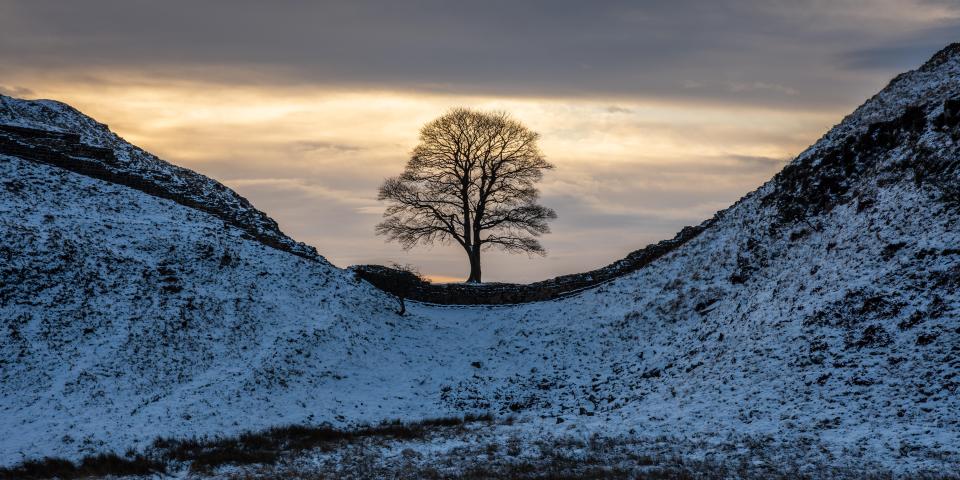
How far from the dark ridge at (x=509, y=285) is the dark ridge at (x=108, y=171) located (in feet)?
13.3

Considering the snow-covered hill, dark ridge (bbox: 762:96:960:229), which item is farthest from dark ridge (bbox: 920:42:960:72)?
dark ridge (bbox: 762:96:960:229)

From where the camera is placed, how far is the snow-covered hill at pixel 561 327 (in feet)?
65.2

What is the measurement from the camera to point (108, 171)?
35.3 meters

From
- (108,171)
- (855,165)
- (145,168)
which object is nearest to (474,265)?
(145,168)

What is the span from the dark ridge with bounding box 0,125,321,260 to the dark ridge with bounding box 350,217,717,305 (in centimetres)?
406

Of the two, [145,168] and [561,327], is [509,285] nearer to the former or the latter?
[561,327]

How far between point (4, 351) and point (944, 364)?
27945mm

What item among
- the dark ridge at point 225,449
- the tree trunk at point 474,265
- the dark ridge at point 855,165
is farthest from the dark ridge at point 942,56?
the dark ridge at point 225,449

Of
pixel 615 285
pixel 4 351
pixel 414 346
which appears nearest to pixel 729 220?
pixel 615 285

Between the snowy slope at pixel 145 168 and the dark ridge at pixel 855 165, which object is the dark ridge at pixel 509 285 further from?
the dark ridge at pixel 855 165

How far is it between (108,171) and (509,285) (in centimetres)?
2110

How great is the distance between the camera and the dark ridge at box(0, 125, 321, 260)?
3447cm

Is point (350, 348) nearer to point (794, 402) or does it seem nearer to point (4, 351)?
point (4, 351)

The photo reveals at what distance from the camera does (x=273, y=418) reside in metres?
23.8
